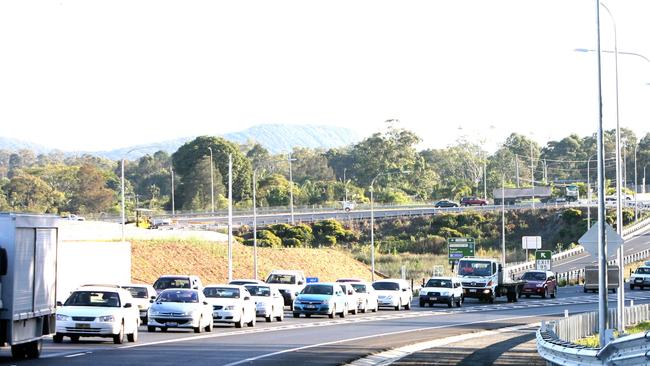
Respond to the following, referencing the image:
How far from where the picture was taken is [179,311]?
36.8 metres

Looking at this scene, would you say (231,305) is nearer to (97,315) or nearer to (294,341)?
(294,341)

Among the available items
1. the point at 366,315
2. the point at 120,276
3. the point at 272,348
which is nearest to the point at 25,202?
the point at 120,276

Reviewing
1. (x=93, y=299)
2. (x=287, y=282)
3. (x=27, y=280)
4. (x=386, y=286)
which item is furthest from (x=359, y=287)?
(x=27, y=280)

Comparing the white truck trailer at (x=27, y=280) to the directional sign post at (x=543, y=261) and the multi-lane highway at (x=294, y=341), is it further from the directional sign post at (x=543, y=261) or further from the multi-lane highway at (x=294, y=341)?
the directional sign post at (x=543, y=261)

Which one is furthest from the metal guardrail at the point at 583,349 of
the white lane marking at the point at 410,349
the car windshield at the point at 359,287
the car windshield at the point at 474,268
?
the car windshield at the point at 474,268

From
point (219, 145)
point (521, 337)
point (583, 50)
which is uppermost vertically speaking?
point (219, 145)

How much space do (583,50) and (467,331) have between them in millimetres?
11443

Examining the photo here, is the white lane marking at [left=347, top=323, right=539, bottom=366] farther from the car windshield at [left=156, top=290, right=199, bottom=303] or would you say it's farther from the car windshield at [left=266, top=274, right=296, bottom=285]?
the car windshield at [left=266, top=274, right=296, bottom=285]

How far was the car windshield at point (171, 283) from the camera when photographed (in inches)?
1876

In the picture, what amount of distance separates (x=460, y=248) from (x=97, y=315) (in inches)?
2729

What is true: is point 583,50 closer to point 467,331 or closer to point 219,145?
point 467,331

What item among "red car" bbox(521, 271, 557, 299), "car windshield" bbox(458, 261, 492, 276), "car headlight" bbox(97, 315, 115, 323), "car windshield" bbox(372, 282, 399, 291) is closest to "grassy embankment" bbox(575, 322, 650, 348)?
"car headlight" bbox(97, 315, 115, 323)

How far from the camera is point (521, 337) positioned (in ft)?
127

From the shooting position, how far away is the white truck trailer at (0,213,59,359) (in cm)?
2383
